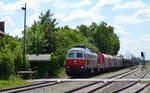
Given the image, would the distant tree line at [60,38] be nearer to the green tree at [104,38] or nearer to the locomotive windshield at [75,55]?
the green tree at [104,38]

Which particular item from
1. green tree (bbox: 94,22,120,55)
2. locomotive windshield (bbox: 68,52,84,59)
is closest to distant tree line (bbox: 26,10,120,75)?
green tree (bbox: 94,22,120,55)

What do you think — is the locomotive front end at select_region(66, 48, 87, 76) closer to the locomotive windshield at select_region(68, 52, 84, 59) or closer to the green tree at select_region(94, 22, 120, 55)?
the locomotive windshield at select_region(68, 52, 84, 59)

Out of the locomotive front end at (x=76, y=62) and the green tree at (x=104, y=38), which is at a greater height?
the green tree at (x=104, y=38)

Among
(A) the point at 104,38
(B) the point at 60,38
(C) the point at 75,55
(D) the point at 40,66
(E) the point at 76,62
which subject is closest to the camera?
(E) the point at 76,62

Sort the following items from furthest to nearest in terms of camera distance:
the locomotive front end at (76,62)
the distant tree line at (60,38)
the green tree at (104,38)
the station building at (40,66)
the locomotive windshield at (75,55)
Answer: the green tree at (104,38), the distant tree line at (60,38), the station building at (40,66), the locomotive windshield at (75,55), the locomotive front end at (76,62)

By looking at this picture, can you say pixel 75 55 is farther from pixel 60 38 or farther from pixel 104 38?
pixel 104 38

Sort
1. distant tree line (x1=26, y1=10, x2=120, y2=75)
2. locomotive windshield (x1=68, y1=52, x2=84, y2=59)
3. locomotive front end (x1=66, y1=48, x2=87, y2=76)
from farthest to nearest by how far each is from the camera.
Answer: distant tree line (x1=26, y1=10, x2=120, y2=75), locomotive windshield (x1=68, y1=52, x2=84, y2=59), locomotive front end (x1=66, y1=48, x2=87, y2=76)

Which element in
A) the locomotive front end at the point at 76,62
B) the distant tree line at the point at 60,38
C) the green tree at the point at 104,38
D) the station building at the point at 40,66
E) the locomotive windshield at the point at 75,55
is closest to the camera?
the locomotive front end at the point at 76,62

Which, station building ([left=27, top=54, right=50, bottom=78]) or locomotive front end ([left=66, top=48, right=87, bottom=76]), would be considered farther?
station building ([left=27, top=54, right=50, bottom=78])

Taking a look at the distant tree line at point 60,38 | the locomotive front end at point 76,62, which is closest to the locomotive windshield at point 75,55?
the locomotive front end at point 76,62

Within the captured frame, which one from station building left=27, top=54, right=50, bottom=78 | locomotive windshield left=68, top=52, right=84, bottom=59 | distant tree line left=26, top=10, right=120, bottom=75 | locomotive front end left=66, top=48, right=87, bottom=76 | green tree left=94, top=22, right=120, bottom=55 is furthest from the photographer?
green tree left=94, top=22, right=120, bottom=55

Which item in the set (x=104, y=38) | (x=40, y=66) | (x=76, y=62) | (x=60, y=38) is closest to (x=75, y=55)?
(x=76, y=62)

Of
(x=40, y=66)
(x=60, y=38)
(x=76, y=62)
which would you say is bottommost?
(x=40, y=66)

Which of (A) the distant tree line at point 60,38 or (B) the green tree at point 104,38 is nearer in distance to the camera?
(A) the distant tree line at point 60,38
